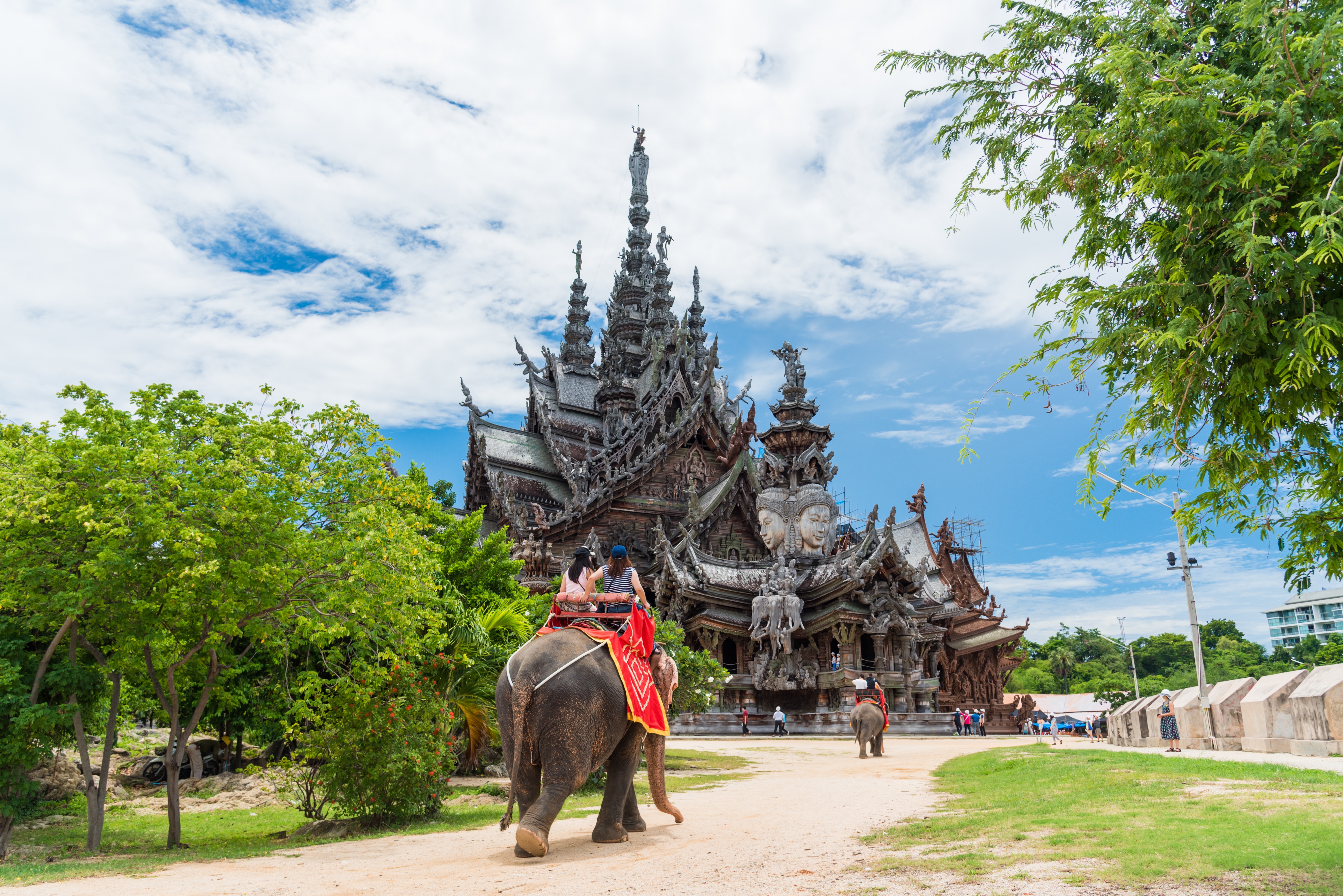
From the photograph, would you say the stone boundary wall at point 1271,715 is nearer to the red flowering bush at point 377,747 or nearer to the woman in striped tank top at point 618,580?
the woman in striped tank top at point 618,580

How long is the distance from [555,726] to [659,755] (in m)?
1.75

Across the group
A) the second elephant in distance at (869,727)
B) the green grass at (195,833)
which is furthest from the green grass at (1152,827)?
the second elephant in distance at (869,727)

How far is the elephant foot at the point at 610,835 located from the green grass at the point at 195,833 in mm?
2517

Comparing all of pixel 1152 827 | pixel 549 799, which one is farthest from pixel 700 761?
pixel 1152 827

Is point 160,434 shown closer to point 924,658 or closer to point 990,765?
point 990,765

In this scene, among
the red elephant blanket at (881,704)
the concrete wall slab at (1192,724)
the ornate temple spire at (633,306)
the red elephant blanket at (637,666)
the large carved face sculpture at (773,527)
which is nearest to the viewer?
the red elephant blanket at (637,666)

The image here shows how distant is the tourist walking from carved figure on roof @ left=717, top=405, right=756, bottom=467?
70.2 ft

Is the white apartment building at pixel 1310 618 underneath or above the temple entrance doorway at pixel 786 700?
above

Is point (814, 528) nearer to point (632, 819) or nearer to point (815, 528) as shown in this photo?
point (815, 528)

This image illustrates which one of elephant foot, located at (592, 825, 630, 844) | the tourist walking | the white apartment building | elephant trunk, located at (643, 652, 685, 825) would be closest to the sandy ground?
elephant foot, located at (592, 825, 630, 844)

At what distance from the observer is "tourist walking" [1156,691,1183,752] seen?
1716 cm

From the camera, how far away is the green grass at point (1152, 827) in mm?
5008

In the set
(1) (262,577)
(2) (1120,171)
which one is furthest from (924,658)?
(2) (1120,171)

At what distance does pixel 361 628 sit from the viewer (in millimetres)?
10445
